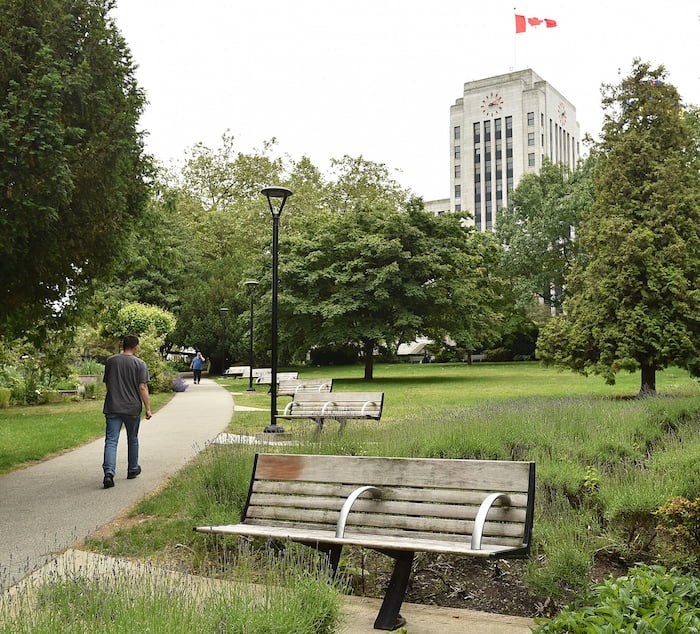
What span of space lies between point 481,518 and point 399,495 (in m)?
0.88

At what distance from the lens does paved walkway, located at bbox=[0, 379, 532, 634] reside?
445cm

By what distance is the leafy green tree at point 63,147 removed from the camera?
786 cm

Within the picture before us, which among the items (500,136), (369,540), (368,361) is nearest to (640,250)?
(369,540)

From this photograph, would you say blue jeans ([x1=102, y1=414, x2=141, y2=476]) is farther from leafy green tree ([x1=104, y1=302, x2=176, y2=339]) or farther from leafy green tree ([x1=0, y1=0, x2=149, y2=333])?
leafy green tree ([x1=104, y1=302, x2=176, y2=339])

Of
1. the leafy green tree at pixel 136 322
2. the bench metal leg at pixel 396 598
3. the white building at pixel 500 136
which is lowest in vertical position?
the bench metal leg at pixel 396 598

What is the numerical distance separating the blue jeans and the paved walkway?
0.81 ft

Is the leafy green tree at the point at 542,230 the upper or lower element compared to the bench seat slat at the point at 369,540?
upper

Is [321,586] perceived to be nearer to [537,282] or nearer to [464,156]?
[537,282]

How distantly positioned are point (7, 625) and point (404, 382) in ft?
95.9

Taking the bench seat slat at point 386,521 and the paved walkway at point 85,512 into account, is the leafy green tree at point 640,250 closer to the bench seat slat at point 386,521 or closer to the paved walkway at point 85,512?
the paved walkway at point 85,512

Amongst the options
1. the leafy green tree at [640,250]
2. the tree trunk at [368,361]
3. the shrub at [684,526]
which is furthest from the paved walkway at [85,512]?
the tree trunk at [368,361]

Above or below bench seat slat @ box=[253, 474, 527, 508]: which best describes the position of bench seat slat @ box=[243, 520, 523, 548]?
below

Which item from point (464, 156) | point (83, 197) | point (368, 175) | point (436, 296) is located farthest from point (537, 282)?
point (464, 156)

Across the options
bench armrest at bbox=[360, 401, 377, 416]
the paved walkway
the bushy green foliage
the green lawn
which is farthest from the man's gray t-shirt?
the bushy green foliage
